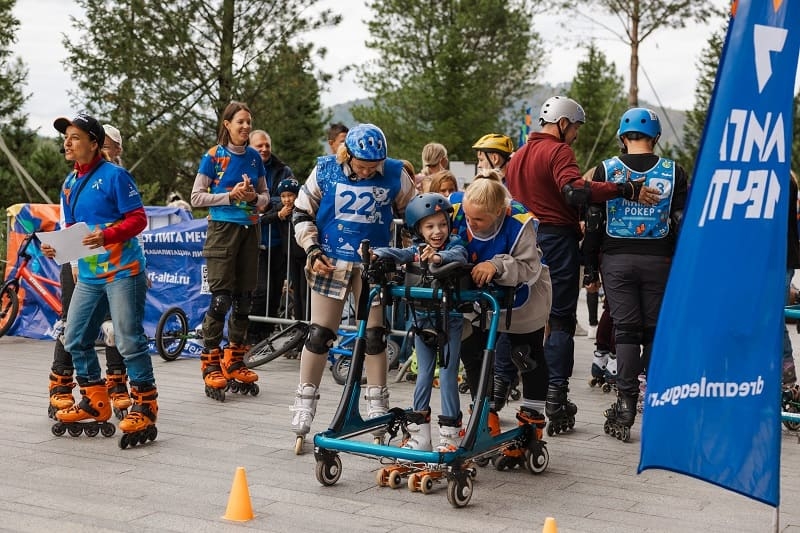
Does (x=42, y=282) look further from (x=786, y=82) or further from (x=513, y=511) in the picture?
(x=786, y=82)

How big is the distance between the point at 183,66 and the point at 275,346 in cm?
1757

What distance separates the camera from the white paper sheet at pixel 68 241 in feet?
20.9

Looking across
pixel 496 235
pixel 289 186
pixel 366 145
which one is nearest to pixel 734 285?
pixel 496 235

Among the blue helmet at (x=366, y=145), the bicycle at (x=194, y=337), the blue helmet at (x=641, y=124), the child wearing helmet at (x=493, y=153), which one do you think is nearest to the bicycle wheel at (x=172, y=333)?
the bicycle at (x=194, y=337)

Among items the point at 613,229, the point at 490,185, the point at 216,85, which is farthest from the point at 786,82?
the point at 216,85

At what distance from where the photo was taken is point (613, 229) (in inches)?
281

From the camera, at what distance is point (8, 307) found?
1175cm

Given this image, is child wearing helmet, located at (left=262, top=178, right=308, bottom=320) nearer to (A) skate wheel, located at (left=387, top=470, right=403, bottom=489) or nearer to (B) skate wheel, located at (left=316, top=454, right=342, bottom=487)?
(B) skate wheel, located at (left=316, top=454, right=342, bottom=487)

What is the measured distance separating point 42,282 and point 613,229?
6.91 metres

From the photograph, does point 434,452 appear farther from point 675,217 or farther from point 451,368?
point 675,217

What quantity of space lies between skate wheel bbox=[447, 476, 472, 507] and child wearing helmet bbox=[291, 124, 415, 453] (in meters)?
1.33

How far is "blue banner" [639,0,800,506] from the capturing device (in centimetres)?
369

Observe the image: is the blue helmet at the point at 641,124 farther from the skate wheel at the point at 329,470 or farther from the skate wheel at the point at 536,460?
the skate wheel at the point at 329,470

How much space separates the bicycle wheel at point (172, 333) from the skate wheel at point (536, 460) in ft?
16.4
